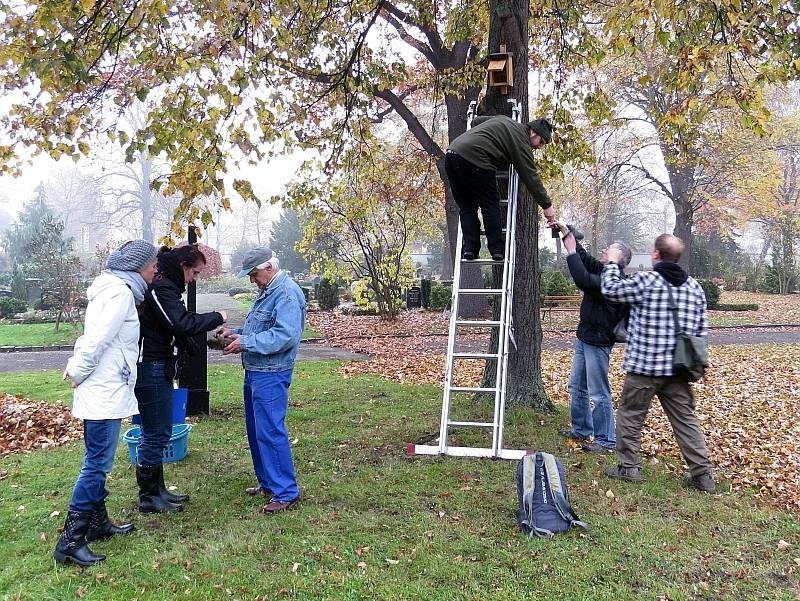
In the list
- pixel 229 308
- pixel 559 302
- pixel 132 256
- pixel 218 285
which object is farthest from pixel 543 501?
pixel 218 285

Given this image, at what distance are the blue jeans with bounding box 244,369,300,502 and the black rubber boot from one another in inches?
29.9

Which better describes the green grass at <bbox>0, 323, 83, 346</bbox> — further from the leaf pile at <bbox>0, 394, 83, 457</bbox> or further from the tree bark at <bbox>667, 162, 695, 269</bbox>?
the tree bark at <bbox>667, 162, 695, 269</bbox>

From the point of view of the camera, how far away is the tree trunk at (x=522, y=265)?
6.42 metres

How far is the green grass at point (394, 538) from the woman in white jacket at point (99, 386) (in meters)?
0.22

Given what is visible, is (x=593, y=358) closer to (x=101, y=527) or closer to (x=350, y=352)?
(x=101, y=527)

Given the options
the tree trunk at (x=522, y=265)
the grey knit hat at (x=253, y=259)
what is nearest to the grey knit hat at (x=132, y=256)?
the grey knit hat at (x=253, y=259)

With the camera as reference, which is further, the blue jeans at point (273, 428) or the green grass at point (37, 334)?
the green grass at point (37, 334)

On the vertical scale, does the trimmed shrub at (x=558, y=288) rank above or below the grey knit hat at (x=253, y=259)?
below

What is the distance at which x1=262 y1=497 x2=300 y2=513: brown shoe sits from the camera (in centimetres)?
424

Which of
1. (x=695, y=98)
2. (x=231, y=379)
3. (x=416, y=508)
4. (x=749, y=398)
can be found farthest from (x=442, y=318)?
(x=416, y=508)

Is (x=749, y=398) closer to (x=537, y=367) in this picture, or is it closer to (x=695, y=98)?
(x=537, y=367)

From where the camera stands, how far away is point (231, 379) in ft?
31.5

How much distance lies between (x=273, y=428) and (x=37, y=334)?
→ 14.1 metres

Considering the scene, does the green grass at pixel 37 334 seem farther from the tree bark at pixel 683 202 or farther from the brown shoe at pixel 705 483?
the tree bark at pixel 683 202
